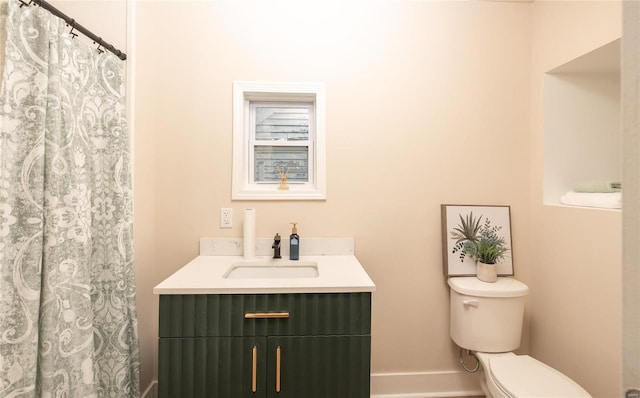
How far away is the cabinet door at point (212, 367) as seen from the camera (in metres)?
1.31

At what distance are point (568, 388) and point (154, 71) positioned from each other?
2606mm

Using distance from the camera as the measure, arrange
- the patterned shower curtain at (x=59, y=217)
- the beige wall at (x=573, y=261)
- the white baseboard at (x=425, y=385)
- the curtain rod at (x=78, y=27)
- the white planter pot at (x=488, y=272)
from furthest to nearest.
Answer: the white baseboard at (x=425, y=385) → the white planter pot at (x=488, y=272) → the beige wall at (x=573, y=261) → the curtain rod at (x=78, y=27) → the patterned shower curtain at (x=59, y=217)

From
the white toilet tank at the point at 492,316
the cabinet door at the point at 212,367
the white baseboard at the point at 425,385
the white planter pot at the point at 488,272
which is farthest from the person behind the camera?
the white baseboard at the point at 425,385

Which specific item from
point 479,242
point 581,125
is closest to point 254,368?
point 479,242

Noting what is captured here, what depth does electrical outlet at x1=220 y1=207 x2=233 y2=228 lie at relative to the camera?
6.35ft

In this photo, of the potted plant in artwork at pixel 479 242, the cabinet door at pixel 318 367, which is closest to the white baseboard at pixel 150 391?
the cabinet door at pixel 318 367

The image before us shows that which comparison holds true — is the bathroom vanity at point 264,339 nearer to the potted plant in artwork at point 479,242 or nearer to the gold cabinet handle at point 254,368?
the gold cabinet handle at point 254,368

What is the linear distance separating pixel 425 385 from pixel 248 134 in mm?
1909

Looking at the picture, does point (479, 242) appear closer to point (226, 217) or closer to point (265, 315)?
point (265, 315)

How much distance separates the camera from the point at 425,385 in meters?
2.00

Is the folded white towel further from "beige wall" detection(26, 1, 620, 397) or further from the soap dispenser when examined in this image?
the soap dispenser

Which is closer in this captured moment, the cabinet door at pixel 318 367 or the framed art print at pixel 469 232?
the cabinet door at pixel 318 367

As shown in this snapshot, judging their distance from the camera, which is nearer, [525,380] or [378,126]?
[525,380]

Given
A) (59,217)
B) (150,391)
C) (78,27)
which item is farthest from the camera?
(150,391)
